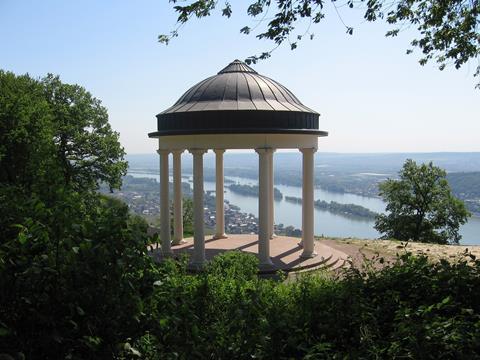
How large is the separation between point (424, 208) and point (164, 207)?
25.2 m

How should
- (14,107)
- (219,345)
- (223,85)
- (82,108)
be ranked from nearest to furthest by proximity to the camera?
(219,345) < (223,85) < (14,107) < (82,108)

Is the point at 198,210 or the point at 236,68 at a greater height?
the point at 236,68

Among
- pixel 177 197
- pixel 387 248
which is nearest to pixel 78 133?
pixel 177 197

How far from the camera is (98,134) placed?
36.0 m

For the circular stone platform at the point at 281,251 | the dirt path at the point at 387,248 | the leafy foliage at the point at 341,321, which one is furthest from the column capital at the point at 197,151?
the leafy foliage at the point at 341,321

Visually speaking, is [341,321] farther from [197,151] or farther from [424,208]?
[424,208]

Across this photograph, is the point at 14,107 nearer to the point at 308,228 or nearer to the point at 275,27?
the point at 308,228

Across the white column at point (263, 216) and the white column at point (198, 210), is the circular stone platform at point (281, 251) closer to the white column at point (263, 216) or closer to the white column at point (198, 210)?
the white column at point (263, 216)

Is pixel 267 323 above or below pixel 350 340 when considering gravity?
above

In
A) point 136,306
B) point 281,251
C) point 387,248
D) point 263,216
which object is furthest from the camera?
point 387,248

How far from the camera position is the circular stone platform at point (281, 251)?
75.4ft

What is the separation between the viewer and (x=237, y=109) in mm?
21125

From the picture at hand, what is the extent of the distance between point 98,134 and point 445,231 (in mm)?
31404

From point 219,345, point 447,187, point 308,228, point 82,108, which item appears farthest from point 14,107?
point 447,187
